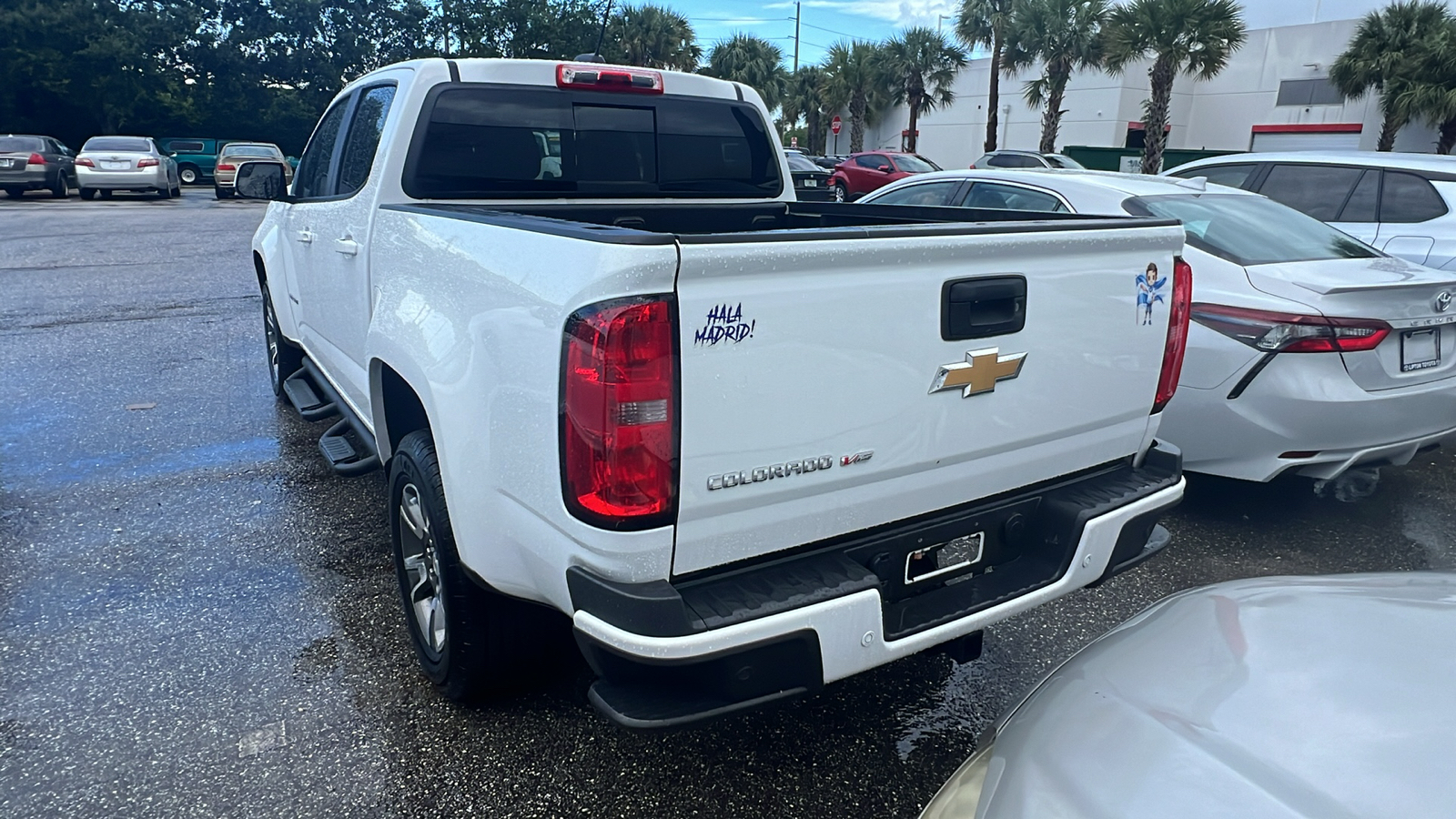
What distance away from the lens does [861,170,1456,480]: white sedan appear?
12.9ft

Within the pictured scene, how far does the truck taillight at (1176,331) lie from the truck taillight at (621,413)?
1693 mm

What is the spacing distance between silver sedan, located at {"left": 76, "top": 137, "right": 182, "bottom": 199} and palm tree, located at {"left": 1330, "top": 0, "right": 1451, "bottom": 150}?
31409 mm

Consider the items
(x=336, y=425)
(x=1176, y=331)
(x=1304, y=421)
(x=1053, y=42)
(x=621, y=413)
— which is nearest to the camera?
(x=621, y=413)

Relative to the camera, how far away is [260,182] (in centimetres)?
465

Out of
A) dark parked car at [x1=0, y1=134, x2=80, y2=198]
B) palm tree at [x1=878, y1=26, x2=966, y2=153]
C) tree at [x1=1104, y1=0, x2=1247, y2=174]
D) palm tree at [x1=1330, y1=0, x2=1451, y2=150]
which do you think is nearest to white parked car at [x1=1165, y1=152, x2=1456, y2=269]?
tree at [x1=1104, y1=0, x2=1247, y2=174]

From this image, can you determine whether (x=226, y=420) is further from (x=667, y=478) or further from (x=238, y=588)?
(x=667, y=478)

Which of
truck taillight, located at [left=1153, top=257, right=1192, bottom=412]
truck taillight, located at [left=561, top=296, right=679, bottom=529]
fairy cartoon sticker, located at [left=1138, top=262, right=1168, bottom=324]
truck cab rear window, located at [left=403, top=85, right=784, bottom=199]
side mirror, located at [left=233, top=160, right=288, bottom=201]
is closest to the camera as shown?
truck taillight, located at [left=561, top=296, right=679, bottom=529]

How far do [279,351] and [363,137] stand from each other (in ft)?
7.75

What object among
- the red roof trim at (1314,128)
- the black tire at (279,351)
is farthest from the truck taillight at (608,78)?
the red roof trim at (1314,128)

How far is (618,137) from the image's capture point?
3.85 m

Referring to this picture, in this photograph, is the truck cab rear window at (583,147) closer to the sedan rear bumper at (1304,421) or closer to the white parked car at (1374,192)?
the sedan rear bumper at (1304,421)

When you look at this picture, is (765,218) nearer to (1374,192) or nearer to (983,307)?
(983,307)

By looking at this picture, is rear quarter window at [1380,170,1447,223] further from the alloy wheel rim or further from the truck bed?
the alloy wheel rim

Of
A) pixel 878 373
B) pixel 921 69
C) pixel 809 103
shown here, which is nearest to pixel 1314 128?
pixel 921 69
